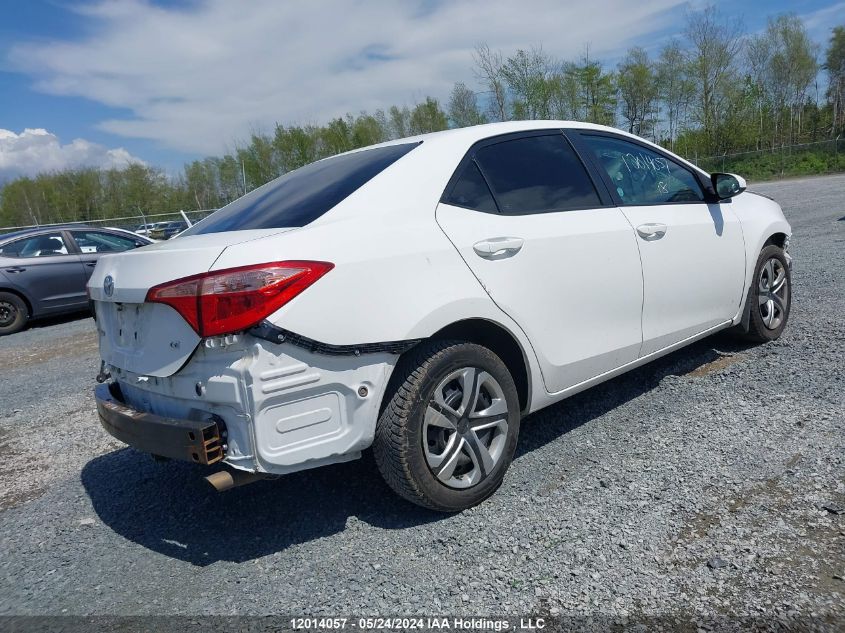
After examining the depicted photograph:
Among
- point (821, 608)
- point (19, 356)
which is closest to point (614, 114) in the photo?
point (19, 356)

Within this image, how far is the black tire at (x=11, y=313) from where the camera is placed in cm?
970

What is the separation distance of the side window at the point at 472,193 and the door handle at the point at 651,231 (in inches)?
41.8

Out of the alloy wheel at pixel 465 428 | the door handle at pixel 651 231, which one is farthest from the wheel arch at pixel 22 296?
the door handle at pixel 651 231

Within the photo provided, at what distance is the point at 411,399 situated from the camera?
253cm

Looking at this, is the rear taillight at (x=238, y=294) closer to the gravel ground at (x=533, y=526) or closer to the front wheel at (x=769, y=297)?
the gravel ground at (x=533, y=526)

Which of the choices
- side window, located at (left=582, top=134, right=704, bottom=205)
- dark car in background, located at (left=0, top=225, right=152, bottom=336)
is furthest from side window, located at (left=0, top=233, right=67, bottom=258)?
side window, located at (left=582, top=134, right=704, bottom=205)

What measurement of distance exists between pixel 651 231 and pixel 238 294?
2442 millimetres

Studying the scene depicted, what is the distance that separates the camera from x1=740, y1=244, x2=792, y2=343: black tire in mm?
4508

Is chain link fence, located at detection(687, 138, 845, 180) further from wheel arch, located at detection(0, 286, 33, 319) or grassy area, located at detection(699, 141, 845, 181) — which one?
wheel arch, located at detection(0, 286, 33, 319)

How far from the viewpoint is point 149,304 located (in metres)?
2.46

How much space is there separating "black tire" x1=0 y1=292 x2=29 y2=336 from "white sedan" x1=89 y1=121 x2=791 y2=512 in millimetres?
8271

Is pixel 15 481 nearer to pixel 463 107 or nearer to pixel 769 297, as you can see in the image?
pixel 769 297

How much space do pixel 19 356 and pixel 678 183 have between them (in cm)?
807

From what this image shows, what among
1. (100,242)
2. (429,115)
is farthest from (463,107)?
(100,242)
